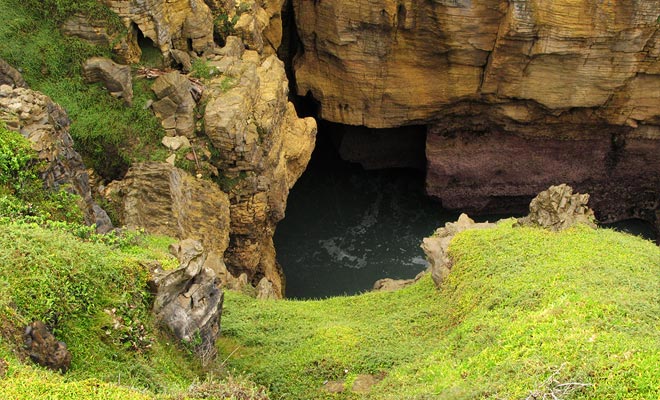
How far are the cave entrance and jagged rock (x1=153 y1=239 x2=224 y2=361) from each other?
10506 mm

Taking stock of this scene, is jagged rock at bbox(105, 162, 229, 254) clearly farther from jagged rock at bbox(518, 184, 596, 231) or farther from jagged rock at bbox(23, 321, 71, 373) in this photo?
jagged rock at bbox(518, 184, 596, 231)

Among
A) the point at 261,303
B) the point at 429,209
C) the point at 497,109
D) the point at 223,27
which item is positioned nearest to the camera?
the point at 261,303

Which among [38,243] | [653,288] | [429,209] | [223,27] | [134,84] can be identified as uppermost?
[223,27]

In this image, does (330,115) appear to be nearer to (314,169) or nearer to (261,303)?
(314,169)

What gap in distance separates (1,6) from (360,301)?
39.1 feet

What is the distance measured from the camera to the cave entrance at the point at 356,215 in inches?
Result: 886

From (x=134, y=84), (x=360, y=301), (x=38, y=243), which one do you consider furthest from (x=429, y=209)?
(x=38, y=243)

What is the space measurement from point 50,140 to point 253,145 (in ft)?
18.4

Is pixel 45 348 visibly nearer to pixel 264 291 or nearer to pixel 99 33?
pixel 264 291

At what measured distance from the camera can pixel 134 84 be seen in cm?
1697

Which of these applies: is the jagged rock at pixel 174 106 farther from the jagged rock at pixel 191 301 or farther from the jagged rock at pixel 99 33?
the jagged rock at pixel 191 301

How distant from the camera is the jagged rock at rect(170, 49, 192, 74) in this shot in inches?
692

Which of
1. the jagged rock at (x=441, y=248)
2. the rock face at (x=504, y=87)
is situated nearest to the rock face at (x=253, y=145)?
the rock face at (x=504, y=87)

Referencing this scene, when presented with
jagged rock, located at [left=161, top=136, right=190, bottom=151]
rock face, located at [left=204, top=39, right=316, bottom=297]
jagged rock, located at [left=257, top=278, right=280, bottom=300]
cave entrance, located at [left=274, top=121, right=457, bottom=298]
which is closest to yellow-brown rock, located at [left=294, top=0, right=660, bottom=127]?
Result: cave entrance, located at [left=274, top=121, right=457, bottom=298]
